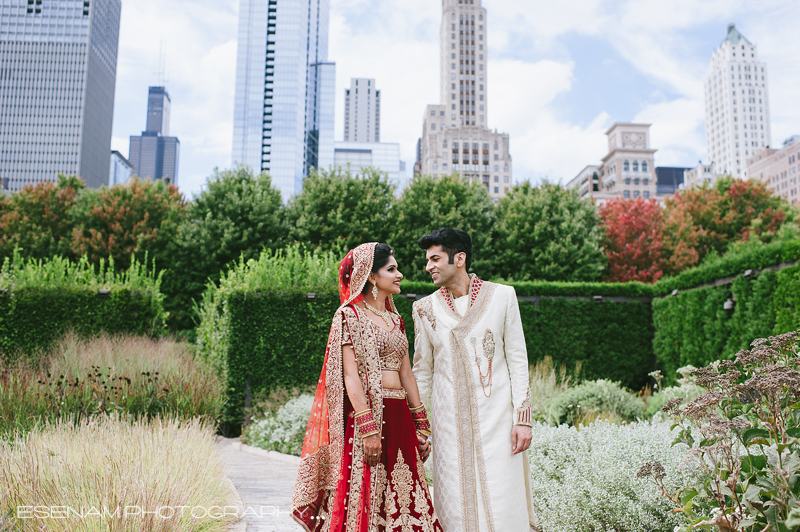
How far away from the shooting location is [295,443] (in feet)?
20.5

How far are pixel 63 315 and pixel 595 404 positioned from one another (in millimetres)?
8775

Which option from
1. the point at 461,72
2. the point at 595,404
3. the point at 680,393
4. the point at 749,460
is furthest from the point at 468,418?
the point at 461,72

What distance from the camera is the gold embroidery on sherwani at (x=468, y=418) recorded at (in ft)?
7.73

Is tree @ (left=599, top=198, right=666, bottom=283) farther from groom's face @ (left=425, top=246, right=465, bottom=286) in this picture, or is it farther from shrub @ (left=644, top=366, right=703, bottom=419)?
groom's face @ (left=425, top=246, right=465, bottom=286)

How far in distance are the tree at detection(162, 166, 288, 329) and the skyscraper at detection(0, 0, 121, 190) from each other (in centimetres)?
7569

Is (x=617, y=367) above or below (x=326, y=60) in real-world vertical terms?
below

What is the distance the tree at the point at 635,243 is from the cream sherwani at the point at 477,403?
590 inches

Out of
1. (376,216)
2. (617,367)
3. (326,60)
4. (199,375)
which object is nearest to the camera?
(199,375)

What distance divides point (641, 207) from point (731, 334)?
11.6 metres

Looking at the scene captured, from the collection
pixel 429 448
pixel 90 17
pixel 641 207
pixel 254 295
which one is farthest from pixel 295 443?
pixel 90 17

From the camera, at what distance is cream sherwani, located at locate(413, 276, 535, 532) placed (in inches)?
93.0

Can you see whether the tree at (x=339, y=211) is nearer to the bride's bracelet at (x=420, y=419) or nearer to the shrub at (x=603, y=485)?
the shrub at (x=603, y=485)

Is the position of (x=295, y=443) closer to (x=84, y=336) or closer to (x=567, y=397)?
(x=567, y=397)

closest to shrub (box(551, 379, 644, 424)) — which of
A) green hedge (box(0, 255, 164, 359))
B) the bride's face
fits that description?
the bride's face
